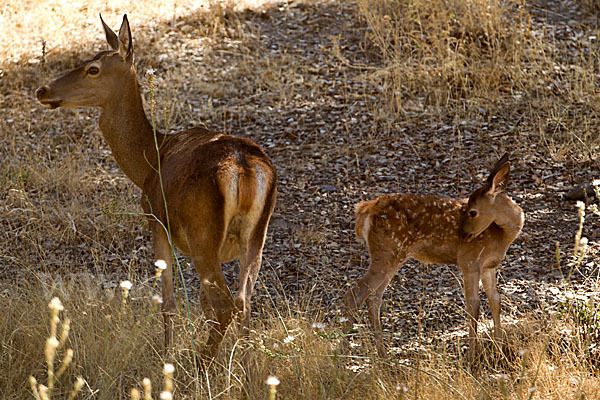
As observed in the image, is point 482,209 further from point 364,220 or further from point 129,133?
point 129,133

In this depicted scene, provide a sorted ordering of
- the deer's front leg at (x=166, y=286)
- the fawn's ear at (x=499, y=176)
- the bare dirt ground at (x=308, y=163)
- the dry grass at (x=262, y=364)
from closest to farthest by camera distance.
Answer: the dry grass at (x=262, y=364) → the deer's front leg at (x=166, y=286) → the fawn's ear at (x=499, y=176) → the bare dirt ground at (x=308, y=163)

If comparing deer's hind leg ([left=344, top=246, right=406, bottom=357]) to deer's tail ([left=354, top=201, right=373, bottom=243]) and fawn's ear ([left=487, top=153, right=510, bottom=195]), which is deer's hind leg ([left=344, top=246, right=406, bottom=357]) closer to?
deer's tail ([left=354, top=201, right=373, bottom=243])

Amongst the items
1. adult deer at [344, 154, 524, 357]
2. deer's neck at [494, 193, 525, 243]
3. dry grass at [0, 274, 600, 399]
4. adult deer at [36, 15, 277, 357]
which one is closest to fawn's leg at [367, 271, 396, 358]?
adult deer at [344, 154, 524, 357]

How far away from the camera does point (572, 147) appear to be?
8.04 m

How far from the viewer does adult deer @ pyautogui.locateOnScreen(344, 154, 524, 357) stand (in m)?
5.70

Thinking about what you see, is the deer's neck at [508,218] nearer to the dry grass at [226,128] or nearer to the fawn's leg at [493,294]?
the fawn's leg at [493,294]

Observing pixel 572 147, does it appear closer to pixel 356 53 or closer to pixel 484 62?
pixel 484 62

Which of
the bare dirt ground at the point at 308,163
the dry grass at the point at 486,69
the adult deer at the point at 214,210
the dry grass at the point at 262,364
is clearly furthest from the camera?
the dry grass at the point at 486,69

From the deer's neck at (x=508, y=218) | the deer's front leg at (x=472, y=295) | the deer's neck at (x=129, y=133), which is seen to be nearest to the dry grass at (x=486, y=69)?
the deer's neck at (x=508, y=218)

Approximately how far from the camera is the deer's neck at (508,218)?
5734 millimetres

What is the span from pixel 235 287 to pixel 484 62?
15.5ft

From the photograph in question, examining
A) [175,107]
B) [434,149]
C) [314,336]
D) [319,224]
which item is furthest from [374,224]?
[175,107]

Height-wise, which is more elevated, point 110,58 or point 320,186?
point 110,58

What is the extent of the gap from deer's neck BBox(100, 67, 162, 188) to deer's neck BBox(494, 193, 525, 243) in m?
2.55
